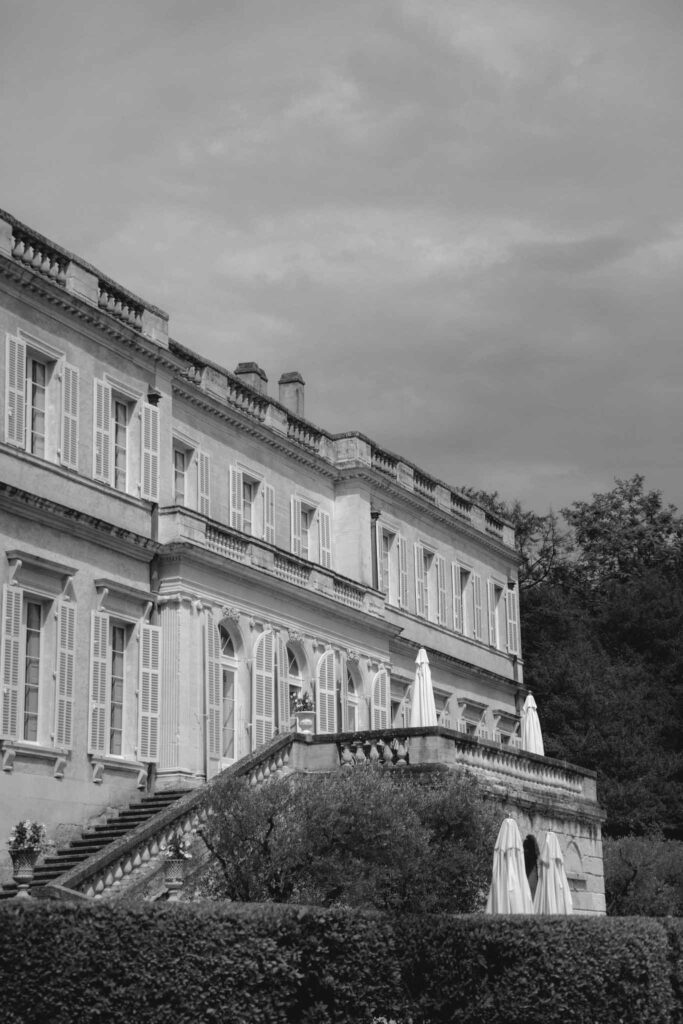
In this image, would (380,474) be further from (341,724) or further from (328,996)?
(328,996)

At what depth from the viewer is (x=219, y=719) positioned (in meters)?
27.2

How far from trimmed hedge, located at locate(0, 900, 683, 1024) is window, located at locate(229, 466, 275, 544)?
14834 millimetres

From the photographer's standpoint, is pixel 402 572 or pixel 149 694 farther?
pixel 402 572

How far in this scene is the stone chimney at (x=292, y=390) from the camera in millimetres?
37156

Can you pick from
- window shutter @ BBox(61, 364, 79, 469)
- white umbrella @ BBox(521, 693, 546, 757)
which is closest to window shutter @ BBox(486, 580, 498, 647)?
white umbrella @ BBox(521, 693, 546, 757)

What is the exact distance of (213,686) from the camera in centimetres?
2709

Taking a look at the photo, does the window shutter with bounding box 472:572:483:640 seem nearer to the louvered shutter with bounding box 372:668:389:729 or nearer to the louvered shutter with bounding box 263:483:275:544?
the louvered shutter with bounding box 372:668:389:729

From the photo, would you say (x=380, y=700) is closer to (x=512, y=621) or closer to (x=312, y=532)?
(x=312, y=532)

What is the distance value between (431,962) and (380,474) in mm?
20884

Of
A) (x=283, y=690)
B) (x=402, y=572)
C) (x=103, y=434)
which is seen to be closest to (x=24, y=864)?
(x=103, y=434)

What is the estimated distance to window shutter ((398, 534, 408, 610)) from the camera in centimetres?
3694

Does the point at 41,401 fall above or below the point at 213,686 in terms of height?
above

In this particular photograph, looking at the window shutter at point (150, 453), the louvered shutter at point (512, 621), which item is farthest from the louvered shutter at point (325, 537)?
the louvered shutter at point (512, 621)

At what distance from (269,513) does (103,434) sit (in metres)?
6.52
